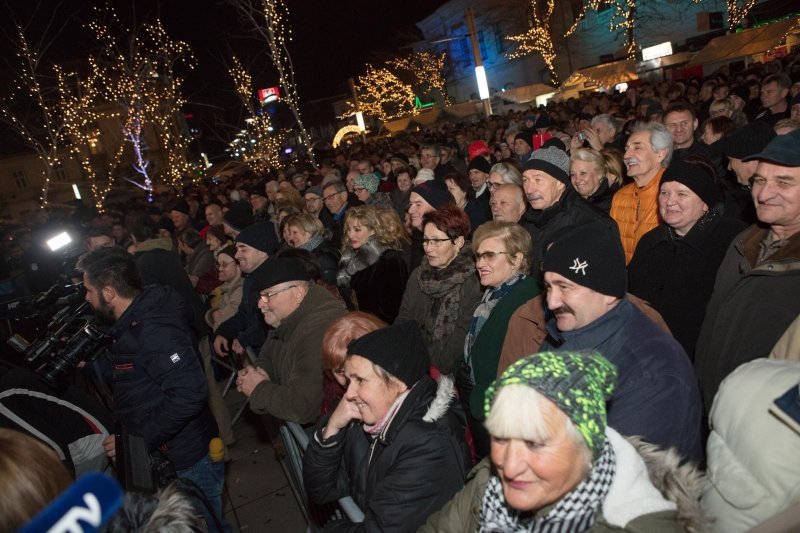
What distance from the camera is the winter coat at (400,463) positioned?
2125 mm

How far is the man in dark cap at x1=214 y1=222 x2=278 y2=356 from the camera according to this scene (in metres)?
4.70

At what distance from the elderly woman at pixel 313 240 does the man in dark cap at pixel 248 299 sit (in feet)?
1.67

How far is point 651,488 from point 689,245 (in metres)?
2.41

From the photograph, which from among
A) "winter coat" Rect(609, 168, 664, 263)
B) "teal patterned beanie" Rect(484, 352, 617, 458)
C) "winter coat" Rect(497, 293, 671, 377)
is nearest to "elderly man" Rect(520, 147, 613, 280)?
"winter coat" Rect(609, 168, 664, 263)

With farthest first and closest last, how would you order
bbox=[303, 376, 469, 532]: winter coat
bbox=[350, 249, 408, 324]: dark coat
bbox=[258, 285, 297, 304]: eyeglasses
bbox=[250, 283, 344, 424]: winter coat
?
bbox=[350, 249, 408, 324]: dark coat, bbox=[258, 285, 297, 304]: eyeglasses, bbox=[250, 283, 344, 424]: winter coat, bbox=[303, 376, 469, 532]: winter coat

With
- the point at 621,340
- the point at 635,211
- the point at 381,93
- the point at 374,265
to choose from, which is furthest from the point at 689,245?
the point at 381,93

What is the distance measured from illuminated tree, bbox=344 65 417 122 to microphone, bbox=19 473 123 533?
141 feet

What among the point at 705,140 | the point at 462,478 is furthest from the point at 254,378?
the point at 705,140

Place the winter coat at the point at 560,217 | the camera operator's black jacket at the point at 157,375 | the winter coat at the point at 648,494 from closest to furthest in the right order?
the winter coat at the point at 648,494 < the camera operator's black jacket at the point at 157,375 < the winter coat at the point at 560,217

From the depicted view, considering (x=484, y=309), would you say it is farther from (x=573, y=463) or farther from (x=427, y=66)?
(x=427, y=66)

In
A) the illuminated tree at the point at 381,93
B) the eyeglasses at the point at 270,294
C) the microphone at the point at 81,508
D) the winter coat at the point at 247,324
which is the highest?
the illuminated tree at the point at 381,93

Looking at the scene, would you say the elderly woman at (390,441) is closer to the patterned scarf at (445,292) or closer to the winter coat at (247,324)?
the patterned scarf at (445,292)

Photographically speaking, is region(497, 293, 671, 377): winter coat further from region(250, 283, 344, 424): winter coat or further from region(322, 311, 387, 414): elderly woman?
region(250, 283, 344, 424): winter coat

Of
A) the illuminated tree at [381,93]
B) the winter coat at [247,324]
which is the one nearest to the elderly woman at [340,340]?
the winter coat at [247,324]
